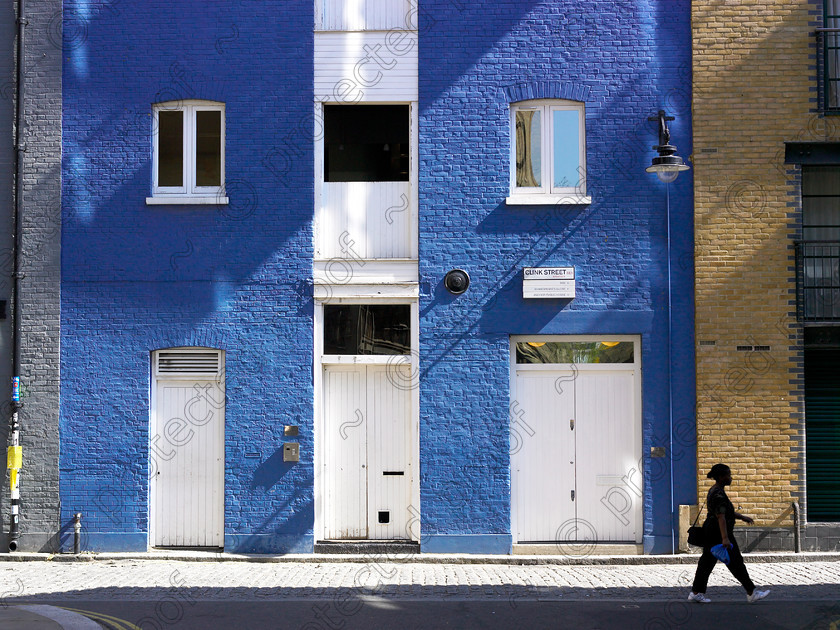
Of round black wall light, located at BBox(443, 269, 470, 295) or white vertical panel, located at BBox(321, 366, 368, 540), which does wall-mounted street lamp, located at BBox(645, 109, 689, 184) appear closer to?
round black wall light, located at BBox(443, 269, 470, 295)

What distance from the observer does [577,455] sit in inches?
510

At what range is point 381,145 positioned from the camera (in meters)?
13.4

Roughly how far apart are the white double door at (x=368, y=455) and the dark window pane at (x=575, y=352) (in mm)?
1743

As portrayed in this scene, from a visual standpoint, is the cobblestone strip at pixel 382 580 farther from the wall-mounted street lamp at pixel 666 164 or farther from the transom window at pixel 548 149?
the transom window at pixel 548 149

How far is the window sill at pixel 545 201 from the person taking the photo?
1296 cm

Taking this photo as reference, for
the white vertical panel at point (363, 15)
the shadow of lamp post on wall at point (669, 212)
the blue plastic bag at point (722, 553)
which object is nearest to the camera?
the blue plastic bag at point (722, 553)

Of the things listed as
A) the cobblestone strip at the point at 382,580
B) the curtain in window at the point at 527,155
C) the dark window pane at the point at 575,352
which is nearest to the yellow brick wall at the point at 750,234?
the dark window pane at the point at 575,352

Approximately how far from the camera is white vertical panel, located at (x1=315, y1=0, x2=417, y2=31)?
13.3 metres

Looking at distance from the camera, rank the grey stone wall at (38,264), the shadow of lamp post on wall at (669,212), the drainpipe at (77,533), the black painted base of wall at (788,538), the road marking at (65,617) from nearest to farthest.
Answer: the road marking at (65,617), the shadow of lamp post on wall at (669,212), the black painted base of wall at (788,538), the drainpipe at (77,533), the grey stone wall at (38,264)

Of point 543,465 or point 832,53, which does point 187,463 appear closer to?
point 543,465

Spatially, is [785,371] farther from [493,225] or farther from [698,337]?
[493,225]

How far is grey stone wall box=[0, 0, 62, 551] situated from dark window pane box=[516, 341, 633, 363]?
21.9 ft

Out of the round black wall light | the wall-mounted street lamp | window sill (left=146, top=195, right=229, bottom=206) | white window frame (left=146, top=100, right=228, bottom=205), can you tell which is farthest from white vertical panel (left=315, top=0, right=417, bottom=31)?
the wall-mounted street lamp

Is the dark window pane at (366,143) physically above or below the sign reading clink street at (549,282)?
above
